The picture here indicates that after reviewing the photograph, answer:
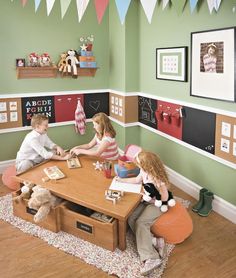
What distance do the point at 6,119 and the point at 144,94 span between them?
154 cm

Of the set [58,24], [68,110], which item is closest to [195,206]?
[68,110]

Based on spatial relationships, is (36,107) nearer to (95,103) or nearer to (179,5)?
(95,103)

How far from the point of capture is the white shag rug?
6.47ft

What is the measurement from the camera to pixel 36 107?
356 centimetres

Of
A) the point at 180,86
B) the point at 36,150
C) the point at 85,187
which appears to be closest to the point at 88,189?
the point at 85,187

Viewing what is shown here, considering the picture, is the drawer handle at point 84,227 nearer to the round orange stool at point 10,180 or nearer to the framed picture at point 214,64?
the round orange stool at point 10,180

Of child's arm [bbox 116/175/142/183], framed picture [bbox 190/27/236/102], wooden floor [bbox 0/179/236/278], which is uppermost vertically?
framed picture [bbox 190/27/236/102]

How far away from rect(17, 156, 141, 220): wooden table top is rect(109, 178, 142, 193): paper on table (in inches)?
1.8

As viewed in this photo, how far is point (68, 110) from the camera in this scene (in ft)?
12.4

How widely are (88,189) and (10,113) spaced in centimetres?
160

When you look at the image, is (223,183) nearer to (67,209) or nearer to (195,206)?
(195,206)

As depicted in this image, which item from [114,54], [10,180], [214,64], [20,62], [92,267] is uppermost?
[114,54]

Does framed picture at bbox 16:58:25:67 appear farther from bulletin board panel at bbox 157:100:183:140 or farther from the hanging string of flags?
bulletin board panel at bbox 157:100:183:140

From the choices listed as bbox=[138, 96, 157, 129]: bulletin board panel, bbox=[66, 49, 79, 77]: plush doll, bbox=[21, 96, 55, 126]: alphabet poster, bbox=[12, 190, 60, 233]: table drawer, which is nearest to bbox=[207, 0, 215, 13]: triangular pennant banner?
bbox=[138, 96, 157, 129]: bulletin board panel
